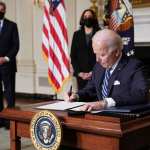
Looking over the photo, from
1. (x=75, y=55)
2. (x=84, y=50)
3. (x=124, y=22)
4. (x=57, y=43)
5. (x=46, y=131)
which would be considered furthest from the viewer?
(x=57, y=43)

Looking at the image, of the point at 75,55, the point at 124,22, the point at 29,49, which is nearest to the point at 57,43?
the point at 75,55

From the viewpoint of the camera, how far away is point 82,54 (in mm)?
5527

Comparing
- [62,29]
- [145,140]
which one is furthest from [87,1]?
[145,140]

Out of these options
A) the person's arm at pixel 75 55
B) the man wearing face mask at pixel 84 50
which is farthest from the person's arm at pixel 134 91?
the person's arm at pixel 75 55

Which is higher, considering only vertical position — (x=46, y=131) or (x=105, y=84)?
(x=105, y=84)

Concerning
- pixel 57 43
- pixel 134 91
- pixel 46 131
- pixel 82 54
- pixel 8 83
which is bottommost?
pixel 8 83

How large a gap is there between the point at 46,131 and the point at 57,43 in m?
4.12

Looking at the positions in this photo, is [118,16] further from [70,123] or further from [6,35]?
[70,123]

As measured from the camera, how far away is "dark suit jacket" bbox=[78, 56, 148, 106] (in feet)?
7.57

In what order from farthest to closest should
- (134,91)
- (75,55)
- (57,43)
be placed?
(57,43) → (75,55) → (134,91)

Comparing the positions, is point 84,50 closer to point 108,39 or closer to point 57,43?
point 57,43

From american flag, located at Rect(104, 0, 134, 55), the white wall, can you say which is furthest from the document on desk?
the white wall

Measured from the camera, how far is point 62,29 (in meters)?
6.09

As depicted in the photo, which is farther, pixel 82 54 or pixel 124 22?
pixel 124 22
